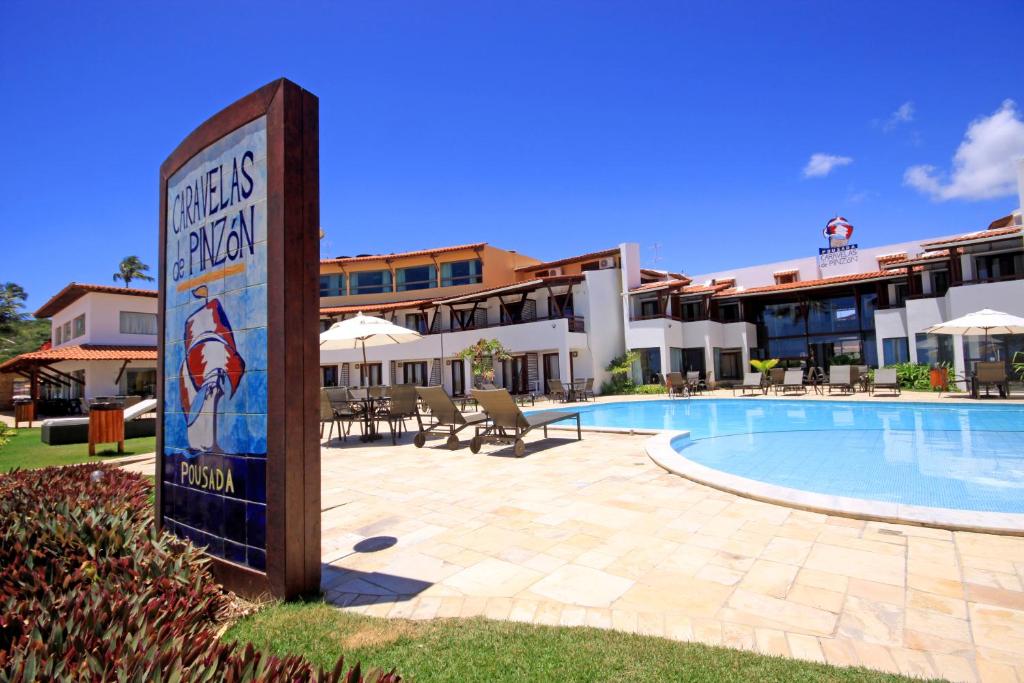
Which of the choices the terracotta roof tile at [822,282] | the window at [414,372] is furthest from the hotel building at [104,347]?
the terracotta roof tile at [822,282]

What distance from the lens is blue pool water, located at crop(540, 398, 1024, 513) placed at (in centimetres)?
580

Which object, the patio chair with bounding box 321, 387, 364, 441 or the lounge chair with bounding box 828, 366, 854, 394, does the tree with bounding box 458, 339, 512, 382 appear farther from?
the lounge chair with bounding box 828, 366, 854, 394

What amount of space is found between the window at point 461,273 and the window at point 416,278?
0.75 metres

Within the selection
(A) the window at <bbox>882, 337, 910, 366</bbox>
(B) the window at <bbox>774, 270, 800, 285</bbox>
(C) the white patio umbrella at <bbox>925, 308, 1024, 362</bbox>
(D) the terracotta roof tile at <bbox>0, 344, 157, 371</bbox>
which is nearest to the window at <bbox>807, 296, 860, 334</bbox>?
(B) the window at <bbox>774, 270, 800, 285</bbox>

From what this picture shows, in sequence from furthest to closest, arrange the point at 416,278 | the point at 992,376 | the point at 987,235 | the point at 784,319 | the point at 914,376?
the point at 416,278 → the point at 784,319 → the point at 914,376 → the point at 987,235 → the point at 992,376

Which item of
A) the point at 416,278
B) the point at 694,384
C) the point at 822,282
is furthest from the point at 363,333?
the point at 822,282

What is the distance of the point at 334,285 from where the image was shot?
3438 cm

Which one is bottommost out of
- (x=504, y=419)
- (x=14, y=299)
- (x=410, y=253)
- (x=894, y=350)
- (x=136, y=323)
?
(x=504, y=419)

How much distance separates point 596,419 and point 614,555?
40.7 feet

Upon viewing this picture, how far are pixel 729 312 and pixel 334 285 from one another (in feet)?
84.8

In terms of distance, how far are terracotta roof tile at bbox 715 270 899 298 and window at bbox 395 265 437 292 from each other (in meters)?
17.8

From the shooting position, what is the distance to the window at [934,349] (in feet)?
67.8

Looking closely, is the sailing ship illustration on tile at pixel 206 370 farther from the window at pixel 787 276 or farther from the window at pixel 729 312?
Result: the window at pixel 787 276

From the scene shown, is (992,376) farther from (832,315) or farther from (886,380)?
(832,315)
